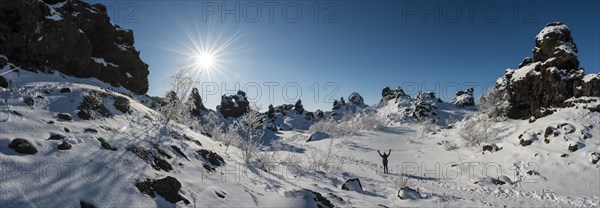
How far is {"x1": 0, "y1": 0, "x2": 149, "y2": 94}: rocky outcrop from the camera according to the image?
52.2 feet

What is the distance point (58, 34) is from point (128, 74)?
10724mm

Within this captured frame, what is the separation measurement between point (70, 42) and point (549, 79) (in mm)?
41019

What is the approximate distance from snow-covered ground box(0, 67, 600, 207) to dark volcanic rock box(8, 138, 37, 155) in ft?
0.47

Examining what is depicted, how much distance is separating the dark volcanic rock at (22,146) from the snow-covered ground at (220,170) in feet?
0.47

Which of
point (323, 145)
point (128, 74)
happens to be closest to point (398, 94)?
point (323, 145)

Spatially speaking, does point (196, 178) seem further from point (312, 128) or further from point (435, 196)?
point (312, 128)

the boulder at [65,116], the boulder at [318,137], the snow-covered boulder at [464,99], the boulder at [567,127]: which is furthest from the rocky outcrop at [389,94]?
the boulder at [65,116]

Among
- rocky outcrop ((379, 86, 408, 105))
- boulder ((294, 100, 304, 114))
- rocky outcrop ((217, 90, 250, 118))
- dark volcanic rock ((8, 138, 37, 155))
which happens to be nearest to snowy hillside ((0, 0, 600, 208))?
dark volcanic rock ((8, 138, 37, 155))

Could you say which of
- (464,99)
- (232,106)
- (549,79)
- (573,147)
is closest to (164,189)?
(573,147)

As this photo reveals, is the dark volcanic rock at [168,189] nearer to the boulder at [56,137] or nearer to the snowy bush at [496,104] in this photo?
the boulder at [56,137]

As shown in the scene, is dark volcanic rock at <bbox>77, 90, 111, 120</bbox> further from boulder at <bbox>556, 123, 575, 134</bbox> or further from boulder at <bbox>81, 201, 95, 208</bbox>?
boulder at <bbox>556, 123, 575, 134</bbox>

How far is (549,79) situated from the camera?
1254 inches

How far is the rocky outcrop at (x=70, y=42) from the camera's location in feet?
52.2

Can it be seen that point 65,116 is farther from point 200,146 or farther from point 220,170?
point 200,146
